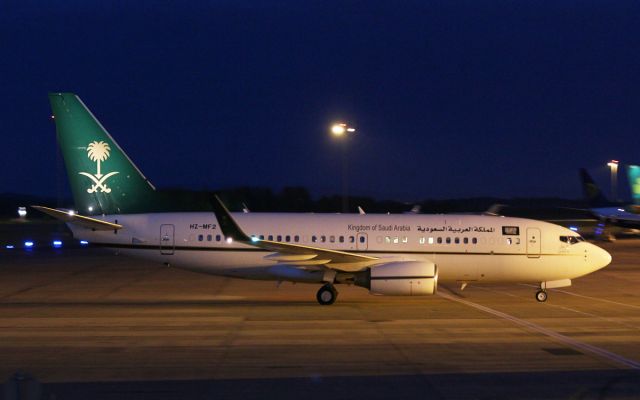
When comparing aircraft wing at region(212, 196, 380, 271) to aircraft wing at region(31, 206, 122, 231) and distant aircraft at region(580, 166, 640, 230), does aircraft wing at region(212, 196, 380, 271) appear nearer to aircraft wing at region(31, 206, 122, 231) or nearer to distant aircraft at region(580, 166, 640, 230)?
aircraft wing at region(31, 206, 122, 231)

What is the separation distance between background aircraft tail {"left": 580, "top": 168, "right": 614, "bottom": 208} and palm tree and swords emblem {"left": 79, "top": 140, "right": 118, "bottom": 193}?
181 feet

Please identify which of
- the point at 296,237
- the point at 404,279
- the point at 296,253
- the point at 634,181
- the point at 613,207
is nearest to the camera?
the point at 404,279

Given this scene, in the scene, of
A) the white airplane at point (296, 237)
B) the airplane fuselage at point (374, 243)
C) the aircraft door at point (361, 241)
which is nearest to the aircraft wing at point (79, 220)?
the white airplane at point (296, 237)

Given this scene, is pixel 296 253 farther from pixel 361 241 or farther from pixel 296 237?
pixel 361 241

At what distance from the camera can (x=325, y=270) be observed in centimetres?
2283

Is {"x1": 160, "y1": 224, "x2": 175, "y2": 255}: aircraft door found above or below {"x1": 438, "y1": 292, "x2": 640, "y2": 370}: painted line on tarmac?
above

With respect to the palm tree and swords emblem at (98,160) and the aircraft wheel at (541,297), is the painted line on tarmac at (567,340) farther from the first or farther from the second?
the palm tree and swords emblem at (98,160)

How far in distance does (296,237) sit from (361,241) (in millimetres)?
1944

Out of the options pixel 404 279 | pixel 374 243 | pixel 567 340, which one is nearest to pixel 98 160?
pixel 374 243

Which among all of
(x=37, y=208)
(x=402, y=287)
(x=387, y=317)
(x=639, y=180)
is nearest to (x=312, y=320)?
(x=387, y=317)

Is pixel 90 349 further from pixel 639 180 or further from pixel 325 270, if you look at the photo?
pixel 639 180

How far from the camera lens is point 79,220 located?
74.1ft

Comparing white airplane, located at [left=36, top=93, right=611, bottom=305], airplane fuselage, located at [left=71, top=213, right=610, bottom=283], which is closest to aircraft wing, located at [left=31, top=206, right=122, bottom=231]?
white airplane, located at [left=36, top=93, right=611, bottom=305]

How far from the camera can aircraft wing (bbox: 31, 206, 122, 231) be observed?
22172 millimetres
